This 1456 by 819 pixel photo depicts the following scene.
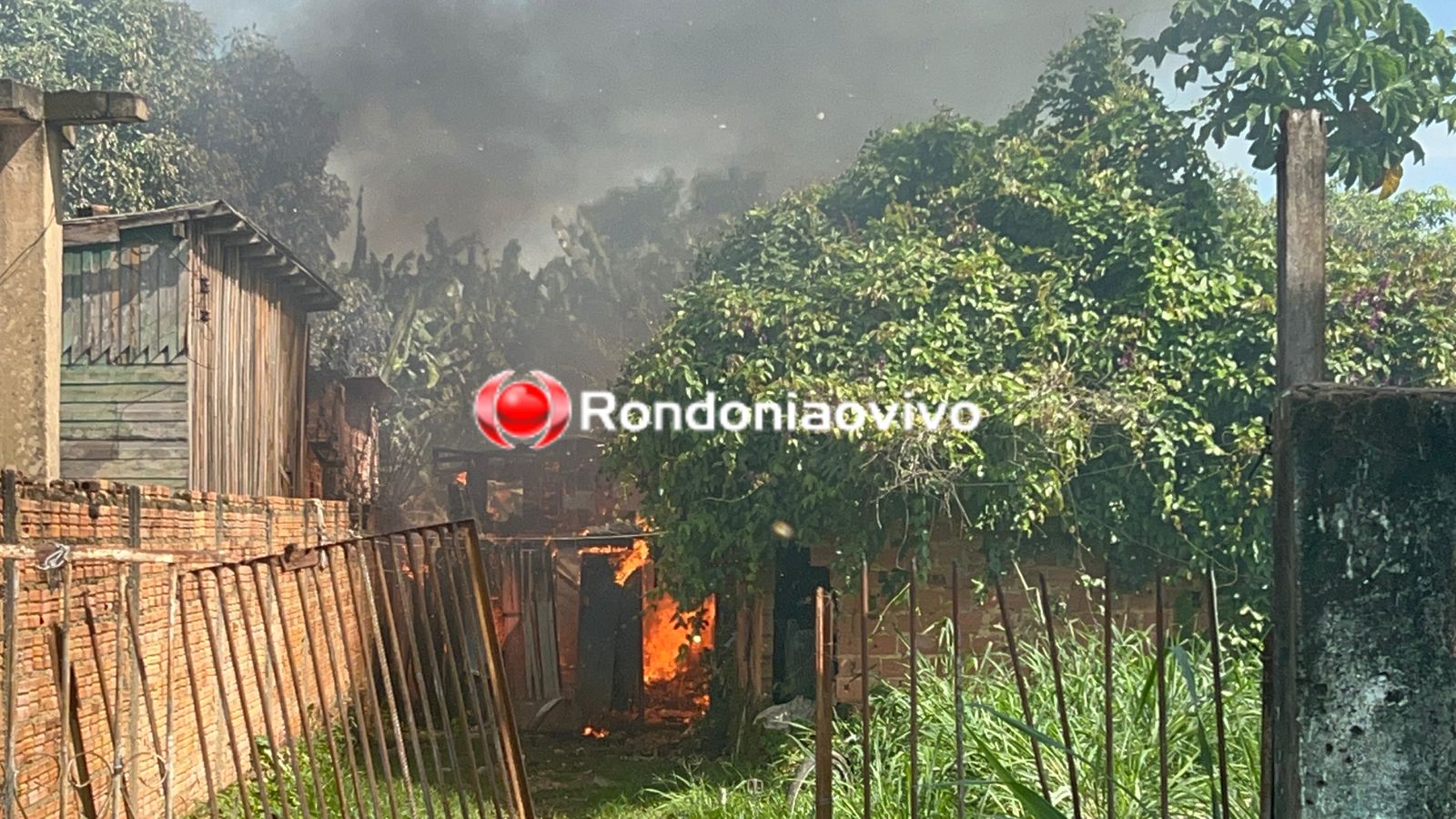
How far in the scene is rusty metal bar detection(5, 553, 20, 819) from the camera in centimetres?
429

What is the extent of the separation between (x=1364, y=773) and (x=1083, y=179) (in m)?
11.6

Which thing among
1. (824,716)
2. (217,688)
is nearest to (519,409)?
(217,688)

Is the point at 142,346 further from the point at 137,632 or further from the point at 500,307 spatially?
the point at 500,307

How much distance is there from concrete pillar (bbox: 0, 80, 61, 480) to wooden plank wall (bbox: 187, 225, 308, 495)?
132 inches

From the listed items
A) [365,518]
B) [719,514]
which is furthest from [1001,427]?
[365,518]

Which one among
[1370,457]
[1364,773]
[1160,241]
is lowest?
[1364,773]

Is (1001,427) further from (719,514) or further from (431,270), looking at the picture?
(431,270)

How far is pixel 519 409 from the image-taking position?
24531mm

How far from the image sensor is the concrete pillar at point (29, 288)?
882 cm

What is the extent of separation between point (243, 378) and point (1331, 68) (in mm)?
12031

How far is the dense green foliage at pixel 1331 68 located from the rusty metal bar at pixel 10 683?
514 inches

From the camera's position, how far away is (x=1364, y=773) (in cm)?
273

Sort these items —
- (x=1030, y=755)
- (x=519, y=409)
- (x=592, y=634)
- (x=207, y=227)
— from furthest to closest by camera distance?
(x=519, y=409), (x=592, y=634), (x=207, y=227), (x=1030, y=755)

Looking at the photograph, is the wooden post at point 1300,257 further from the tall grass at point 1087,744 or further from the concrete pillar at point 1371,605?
the tall grass at point 1087,744
